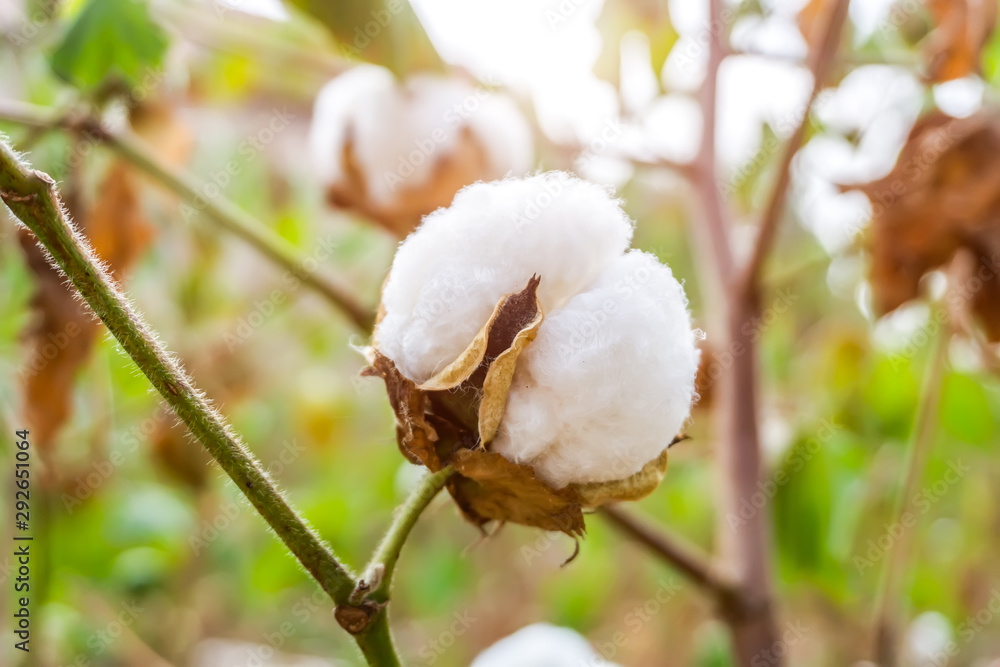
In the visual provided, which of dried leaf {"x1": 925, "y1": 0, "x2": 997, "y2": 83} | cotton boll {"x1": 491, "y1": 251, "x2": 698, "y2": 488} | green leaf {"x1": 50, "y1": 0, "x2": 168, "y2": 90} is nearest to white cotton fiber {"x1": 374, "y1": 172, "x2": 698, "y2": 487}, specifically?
cotton boll {"x1": 491, "y1": 251, "x2": 698, "y2": 488}

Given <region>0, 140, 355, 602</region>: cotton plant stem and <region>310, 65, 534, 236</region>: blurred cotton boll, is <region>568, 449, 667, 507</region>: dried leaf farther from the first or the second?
<region>310, 65, 534, 236</region>: blurred cotton boll

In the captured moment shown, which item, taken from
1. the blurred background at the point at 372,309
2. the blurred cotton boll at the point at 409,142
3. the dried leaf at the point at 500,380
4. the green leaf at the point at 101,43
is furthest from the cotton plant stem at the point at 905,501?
the green leaf at the point at 101,43

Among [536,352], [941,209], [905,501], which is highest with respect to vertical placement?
[536,352]

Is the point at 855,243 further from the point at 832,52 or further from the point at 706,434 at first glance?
the point at 706,434

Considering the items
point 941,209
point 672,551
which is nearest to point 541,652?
point 672,551

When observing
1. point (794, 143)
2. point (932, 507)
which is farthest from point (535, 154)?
point (932, 507)

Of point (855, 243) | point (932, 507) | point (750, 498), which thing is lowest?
point (932, 507)

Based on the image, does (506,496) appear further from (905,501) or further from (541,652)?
(905,501)

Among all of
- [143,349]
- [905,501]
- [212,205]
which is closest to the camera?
[143,349]
